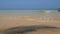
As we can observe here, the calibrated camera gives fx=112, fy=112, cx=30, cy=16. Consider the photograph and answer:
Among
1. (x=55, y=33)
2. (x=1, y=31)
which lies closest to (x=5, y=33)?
(x=1, y=31)

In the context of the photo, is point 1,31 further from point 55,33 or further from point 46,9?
point 46,9

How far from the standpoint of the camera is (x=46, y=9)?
1.45 metres

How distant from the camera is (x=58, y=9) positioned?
1422 millimetres

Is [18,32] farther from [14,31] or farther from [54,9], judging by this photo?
[54,9]

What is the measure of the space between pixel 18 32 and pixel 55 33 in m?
0.12

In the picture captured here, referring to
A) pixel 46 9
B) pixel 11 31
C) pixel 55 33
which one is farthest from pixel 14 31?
pixel 46 9

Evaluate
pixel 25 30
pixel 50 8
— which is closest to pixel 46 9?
pixel 50 8

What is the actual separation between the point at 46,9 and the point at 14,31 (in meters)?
1.11

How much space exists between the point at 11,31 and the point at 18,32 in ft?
0.09

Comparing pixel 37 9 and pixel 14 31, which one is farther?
pixel 37 9

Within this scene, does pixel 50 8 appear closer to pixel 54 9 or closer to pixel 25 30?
pixel 54 9

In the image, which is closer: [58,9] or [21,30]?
[21,30]

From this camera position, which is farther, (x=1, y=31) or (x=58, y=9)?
(x=58, y=9)

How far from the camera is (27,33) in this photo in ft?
1.25
